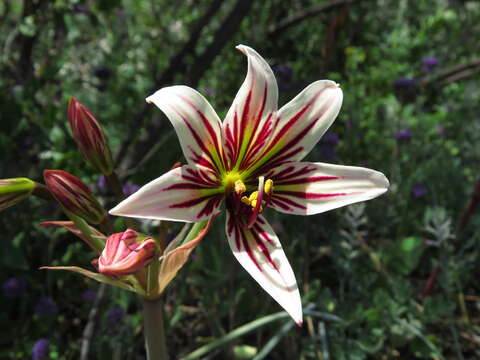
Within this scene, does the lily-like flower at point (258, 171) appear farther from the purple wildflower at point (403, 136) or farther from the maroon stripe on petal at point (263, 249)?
the purple wildflower at point (403, 136)

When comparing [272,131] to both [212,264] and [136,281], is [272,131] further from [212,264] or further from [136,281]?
[212,264]

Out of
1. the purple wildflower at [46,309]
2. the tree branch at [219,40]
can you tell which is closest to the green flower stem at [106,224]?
the purple wildflower at [46,309]

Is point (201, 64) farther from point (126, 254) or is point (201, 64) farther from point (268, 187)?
point (126, 254)

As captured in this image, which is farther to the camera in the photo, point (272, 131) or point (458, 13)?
point (458, 13)

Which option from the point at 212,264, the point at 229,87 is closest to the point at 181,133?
the point at 212,264

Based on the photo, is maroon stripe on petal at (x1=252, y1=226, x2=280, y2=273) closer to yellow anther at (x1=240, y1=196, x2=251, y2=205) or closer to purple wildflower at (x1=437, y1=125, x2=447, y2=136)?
yellow anther at (x1=240, y1=196, x2=251, y2=205)

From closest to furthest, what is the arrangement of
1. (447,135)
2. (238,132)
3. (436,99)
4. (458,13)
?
(238,132), (447,135), (436,99), (458,13)
